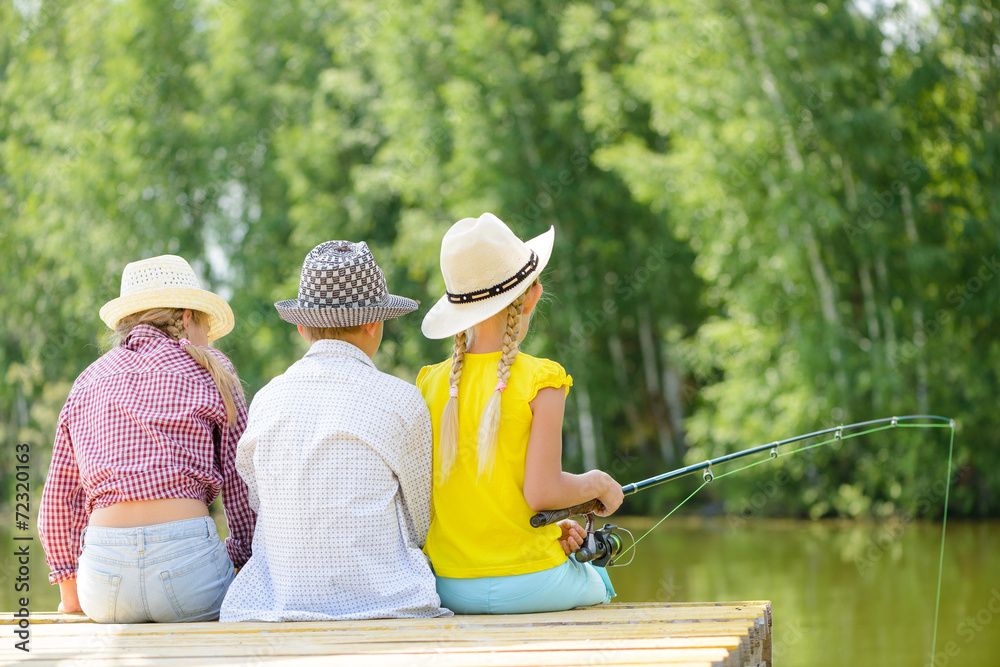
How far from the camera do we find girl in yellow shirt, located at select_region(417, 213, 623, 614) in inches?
107

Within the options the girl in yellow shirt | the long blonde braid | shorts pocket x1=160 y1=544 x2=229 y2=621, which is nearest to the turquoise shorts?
the girl in yellow shirt

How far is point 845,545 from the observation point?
32.6 ft

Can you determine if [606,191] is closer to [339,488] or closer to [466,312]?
[466,312]

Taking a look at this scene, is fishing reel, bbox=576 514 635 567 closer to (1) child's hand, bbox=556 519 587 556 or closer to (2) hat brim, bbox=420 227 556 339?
(1) child's hand, bbox=556 519 587 556

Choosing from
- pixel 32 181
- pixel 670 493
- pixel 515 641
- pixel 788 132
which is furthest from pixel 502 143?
pixel 515 641

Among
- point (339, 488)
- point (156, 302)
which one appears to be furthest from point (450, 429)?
point (156, 302)

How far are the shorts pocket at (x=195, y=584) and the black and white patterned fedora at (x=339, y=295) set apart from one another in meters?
0.68

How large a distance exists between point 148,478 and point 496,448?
900 mm

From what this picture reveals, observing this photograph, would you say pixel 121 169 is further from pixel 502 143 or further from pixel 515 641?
pixel 515 641

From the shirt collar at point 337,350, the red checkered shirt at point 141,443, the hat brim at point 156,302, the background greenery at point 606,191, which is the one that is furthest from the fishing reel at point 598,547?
the background greenery at point 606,191

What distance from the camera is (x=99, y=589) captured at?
9.45ft

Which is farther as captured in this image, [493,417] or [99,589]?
[99,589]

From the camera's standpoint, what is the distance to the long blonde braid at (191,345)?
3.05m

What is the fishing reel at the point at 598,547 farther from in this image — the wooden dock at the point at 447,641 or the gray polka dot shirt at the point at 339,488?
the gray polka dot shirt at the point at 339,488
